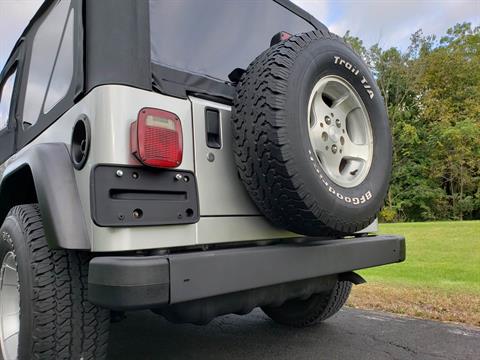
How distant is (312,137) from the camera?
7.12 ft

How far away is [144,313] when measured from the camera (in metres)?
3.98

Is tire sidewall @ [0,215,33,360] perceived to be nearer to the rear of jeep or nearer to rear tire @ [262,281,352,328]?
the rear of jeep

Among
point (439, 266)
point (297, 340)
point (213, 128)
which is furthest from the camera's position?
point (439, 266)

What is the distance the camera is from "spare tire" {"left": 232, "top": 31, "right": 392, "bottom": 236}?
1.92 m

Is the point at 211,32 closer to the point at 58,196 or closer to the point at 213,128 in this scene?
the point at 213,128

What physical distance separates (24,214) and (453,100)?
27884mm

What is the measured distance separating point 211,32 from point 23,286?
161 centimetres

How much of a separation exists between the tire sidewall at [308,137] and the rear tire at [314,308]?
1.06 meters

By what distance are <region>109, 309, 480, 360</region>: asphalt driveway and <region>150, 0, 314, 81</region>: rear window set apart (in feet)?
6.00

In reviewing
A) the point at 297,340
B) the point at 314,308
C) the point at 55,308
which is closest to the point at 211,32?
the point at 55,308

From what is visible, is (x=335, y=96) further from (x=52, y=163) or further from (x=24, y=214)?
(x=24, y=214)

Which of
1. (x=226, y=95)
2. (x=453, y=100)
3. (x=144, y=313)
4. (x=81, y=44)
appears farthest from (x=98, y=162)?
(x=453, y=100)

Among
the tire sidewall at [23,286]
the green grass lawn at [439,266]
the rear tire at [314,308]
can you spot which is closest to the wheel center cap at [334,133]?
the rear tire at [314,308]

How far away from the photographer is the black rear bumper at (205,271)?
1.60m
